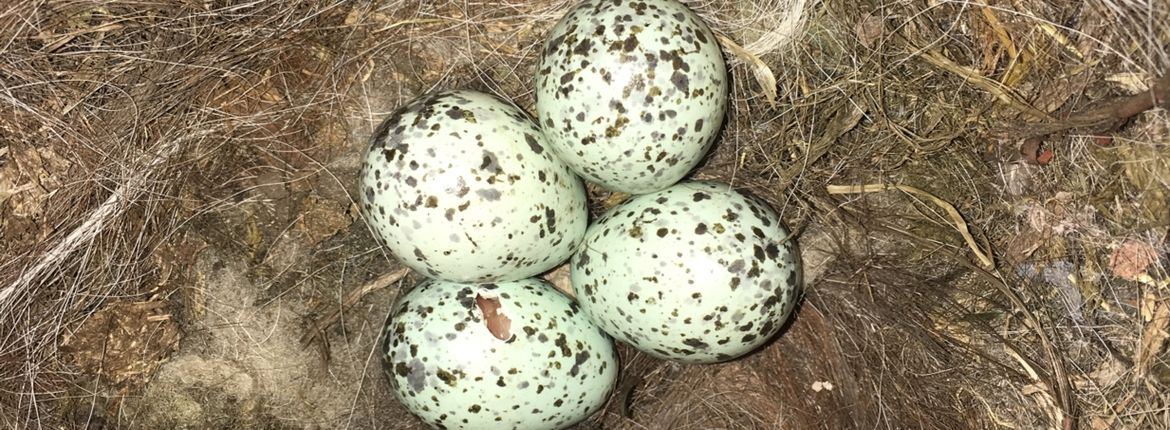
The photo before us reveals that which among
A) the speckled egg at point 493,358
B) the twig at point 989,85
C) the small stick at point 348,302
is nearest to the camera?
the speckled egg at point 493,358

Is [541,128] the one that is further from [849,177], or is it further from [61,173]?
[61,173]

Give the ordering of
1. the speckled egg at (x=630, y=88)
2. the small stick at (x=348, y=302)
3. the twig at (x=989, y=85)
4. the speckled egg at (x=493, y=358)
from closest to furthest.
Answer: the speckled egg at (x=630, y=88) < the speckled egg at (x=493, y=358) < the twig at (x=989, y=85) < the small stick at (x=348, y=302)

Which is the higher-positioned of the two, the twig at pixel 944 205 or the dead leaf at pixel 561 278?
the twig at pixel 944 205

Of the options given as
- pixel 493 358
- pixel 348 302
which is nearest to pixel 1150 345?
pixel 493 358

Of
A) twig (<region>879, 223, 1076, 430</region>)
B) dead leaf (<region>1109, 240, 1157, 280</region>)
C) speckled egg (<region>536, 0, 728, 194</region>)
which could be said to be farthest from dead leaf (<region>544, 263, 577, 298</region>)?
dead leaf (<region>1109, 240, 1157, 280</region>)

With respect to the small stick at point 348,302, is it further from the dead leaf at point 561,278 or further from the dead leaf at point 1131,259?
the dead leaf at point 1131,259

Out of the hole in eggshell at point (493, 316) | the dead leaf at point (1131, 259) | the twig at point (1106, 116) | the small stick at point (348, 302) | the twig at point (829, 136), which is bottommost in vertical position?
the small stick at point (348, 302)

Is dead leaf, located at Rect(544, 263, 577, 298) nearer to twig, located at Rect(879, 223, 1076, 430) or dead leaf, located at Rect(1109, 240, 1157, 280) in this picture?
twig, located at Rect(879, 223, 1076, 430)

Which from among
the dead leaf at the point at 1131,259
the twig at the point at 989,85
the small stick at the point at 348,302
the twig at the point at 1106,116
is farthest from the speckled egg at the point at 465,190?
the dead leaf at the point at 1131,259
